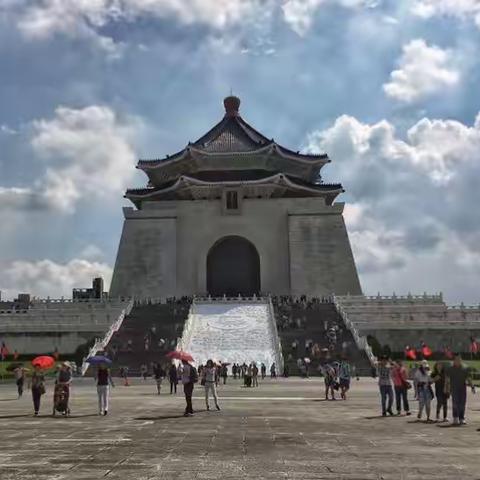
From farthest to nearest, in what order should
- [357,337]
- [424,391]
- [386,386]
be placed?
[357,337], [386,386], [424,391]

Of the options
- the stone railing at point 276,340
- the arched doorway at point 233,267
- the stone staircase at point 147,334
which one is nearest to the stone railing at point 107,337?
the stone staircase at point 147,334

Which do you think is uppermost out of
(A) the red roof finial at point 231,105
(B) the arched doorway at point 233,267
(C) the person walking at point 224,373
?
(A) the red roof finial at point 231,105

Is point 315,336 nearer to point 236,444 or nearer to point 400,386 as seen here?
point 400,386

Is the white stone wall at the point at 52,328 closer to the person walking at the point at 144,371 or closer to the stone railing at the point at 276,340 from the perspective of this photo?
the person walking at the point at 144,371

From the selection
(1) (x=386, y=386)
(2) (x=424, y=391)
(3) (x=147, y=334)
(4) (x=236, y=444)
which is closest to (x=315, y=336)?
(3) (x=147, y=334)

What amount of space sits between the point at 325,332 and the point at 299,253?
16.5 m

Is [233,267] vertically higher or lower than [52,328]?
higher

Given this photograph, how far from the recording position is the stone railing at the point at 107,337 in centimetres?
2773

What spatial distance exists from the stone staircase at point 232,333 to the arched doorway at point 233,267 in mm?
11137

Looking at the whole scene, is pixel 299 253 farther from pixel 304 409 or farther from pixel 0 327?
pixel 304 409

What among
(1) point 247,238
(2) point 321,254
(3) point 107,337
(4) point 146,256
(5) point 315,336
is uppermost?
(1) point 247,238

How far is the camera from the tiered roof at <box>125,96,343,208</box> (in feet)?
163

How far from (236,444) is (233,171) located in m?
43.6

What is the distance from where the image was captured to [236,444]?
8422mm
